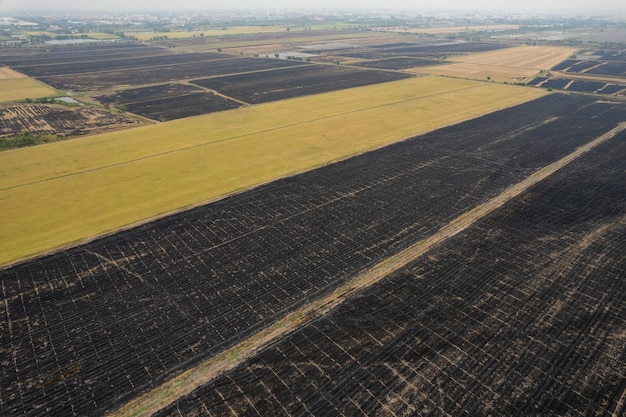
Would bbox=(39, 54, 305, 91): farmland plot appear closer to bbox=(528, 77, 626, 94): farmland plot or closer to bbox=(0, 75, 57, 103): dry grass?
bbox=(0, 75, 57, 103): dry grass

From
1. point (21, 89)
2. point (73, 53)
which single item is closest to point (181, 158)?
point (21, 89)

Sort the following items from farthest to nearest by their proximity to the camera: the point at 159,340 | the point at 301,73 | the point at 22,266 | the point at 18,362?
the point at 301,73
the point at 22,266
the point at 159,340
the point at 18,362

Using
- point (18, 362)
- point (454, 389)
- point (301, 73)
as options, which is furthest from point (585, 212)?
point (301, 73)

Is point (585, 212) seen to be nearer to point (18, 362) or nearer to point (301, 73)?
point (18, 362)

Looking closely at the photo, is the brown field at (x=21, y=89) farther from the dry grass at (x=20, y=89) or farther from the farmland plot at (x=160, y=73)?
the farmland plot at (x=160, y=73)

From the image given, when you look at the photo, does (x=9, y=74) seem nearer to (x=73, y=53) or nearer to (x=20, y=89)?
(x=20, y=89)

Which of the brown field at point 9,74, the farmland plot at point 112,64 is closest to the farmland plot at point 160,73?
the farmland plot at point 112,64
